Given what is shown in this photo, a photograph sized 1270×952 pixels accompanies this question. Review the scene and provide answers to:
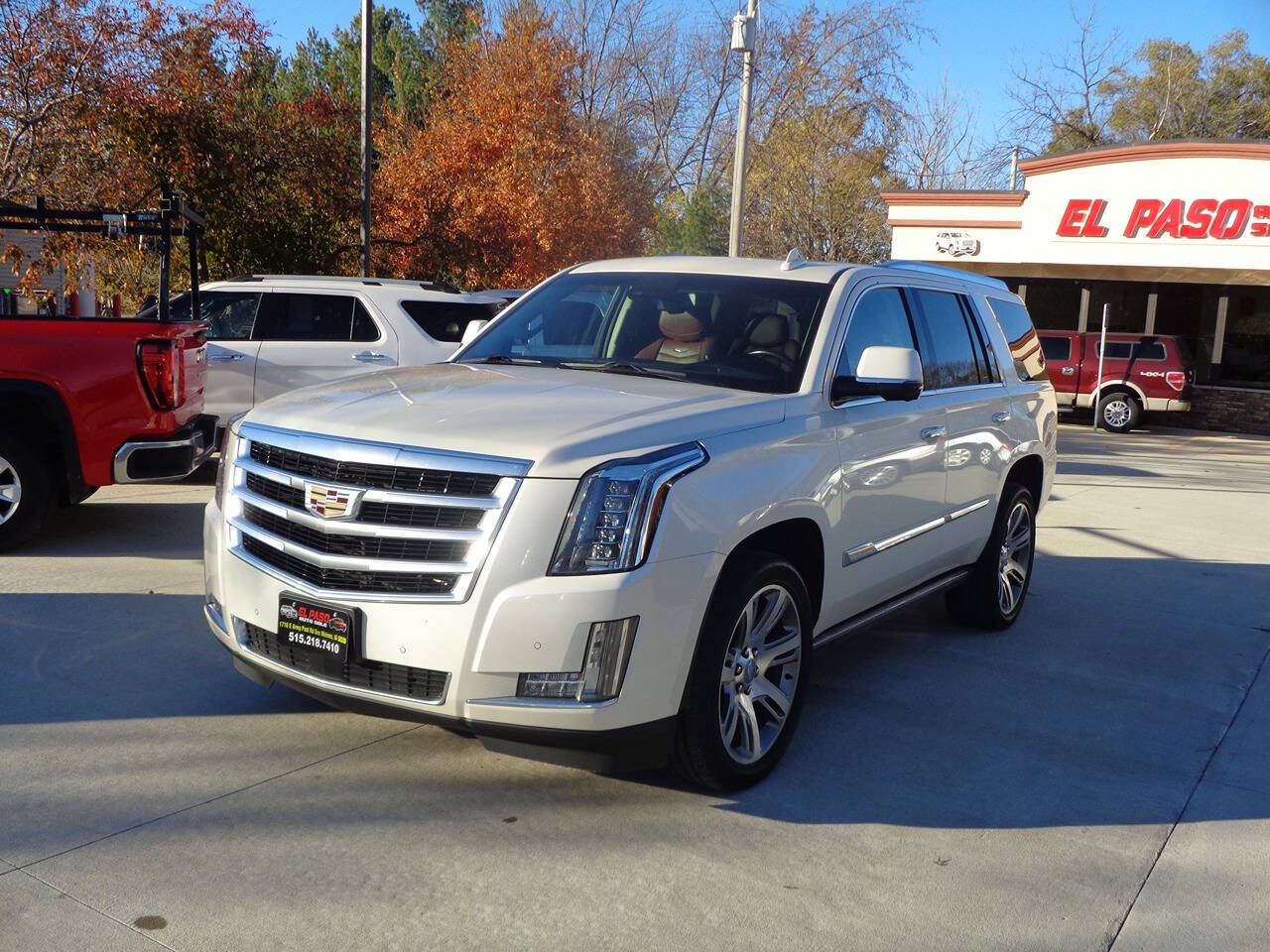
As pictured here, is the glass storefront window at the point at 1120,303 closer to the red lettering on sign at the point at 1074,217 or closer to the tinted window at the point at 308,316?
the red lettering on sign at the point at 1074,217

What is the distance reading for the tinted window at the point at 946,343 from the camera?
233 inches

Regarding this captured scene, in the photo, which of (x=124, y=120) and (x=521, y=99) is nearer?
(x=124, y=120)

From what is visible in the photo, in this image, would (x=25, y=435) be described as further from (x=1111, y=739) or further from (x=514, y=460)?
(x=1111, y=739)

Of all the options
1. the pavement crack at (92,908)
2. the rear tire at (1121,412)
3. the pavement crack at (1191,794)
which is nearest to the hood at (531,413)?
the pavement crack at (92,908)

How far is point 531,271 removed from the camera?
2611cm

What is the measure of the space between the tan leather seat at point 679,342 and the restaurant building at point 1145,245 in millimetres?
21333

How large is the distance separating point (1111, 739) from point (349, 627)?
322 cm

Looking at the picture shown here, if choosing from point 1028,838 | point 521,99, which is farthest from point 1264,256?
point 1028,838

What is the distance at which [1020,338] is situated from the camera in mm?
7391

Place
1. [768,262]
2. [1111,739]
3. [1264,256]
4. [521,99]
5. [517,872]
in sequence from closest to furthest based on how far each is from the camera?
[517,872], [1111,739], [768,262], [1264,256], [521,99]

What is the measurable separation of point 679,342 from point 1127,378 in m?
19.4

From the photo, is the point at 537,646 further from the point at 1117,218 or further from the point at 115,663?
the point at 1117,218

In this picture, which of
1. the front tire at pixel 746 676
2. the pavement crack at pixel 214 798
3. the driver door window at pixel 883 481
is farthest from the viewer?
the driver door window at pixel 883 481

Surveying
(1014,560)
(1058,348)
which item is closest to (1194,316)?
(1058,348)
